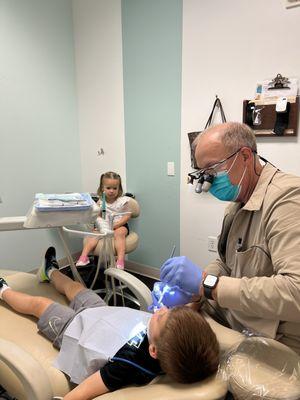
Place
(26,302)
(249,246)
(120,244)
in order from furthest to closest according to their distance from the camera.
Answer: (120,244)
(26,302)
(249,246)

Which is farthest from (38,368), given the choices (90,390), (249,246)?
(249,246)

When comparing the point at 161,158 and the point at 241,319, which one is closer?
the point at 241,319

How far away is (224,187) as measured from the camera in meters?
1.15

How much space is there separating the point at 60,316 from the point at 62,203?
55cm

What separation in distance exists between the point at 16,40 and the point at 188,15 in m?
1.47

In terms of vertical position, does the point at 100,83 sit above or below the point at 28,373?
above

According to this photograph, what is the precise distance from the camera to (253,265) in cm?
108

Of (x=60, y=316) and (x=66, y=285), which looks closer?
(x=60, y=316)

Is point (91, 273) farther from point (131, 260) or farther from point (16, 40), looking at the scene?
point (16, 40)

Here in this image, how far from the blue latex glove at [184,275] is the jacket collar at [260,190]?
29 centimetres

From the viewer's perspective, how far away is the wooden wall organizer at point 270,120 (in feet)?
6.56

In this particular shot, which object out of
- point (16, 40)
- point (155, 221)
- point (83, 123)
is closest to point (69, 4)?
point (16, 40)

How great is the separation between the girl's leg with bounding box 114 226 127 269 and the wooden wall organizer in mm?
1369

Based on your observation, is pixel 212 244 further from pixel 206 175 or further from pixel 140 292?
pixel 206 175
